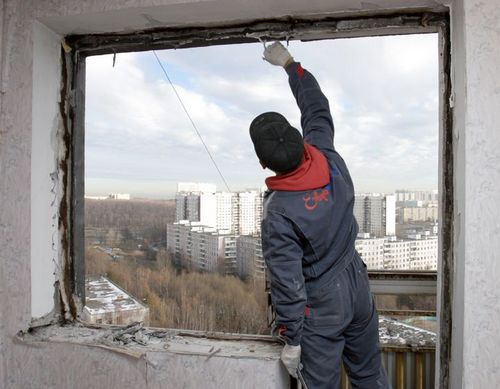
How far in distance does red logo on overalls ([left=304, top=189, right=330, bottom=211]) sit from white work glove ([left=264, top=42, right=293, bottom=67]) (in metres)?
0.55

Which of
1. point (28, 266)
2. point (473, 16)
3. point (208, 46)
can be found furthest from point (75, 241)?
point (473, 16)

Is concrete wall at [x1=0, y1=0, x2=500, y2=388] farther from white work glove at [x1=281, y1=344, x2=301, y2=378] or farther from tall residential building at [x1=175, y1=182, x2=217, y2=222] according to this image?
tall residential building at [x1=175, y1=182, x2=217, y2=222]

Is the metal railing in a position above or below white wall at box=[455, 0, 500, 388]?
below

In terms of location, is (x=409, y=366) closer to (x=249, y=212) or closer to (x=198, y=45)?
(x=249, y=212)

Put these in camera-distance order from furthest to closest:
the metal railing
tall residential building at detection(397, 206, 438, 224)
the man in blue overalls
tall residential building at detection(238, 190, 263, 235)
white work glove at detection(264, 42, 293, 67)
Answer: the metal railing, tall residential building at detection(238, 190, 263, 235), tall residential building at detection(397, 206, 438, 224), white work glove at detection(264, 42, 293, 67), the man in blue overalls

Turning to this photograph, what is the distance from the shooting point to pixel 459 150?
1.32m

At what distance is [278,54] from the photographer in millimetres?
1545

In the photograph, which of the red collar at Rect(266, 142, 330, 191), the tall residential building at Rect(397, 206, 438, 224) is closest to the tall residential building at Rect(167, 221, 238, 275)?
the red collar at Rect(266, 142, 330, 191)

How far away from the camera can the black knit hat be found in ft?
4.26

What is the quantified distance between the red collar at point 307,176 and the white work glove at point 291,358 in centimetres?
57

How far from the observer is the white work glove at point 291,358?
1.38 meters

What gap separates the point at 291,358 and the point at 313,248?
401 millimetres

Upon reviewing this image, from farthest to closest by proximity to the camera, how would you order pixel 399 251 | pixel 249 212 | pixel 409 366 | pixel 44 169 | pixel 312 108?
pixel 409 366 → pixel 399 251 → pixel 249 212 → pixel 44 169 → pixel 312 108

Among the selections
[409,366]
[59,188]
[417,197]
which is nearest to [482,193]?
[417,197]
